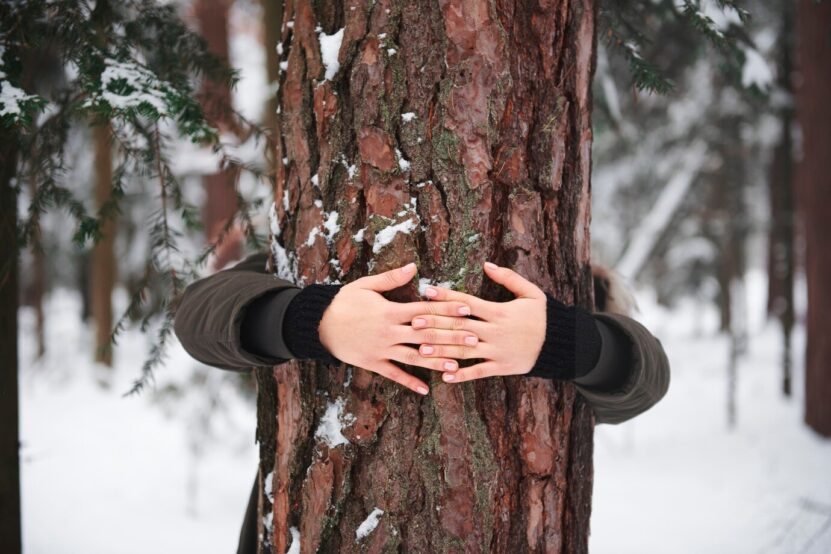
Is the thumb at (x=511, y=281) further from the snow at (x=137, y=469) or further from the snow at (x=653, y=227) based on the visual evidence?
the snow at (x=653, y=227)

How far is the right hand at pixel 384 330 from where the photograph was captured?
1254 millimetres

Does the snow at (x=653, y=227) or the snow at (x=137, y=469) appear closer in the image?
the snow at (x=137, y=469)

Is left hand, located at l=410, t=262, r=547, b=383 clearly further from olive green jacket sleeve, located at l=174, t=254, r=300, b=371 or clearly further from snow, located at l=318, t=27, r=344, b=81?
snow, located at l=318, t=27, r=344, b=81

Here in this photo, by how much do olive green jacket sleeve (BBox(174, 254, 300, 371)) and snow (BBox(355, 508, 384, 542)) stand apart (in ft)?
1.46

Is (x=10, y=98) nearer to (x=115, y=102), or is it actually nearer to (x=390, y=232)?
(x=115, y=102)

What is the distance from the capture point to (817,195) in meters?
6.12

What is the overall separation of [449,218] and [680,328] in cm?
2260

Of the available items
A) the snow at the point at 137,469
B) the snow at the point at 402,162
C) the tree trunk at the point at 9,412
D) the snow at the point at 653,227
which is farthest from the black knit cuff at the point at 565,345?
the snow at the point at 653,227

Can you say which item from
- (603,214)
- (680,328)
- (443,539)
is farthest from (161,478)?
(680,328)

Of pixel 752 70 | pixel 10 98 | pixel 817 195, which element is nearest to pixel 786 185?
pixel 817 195

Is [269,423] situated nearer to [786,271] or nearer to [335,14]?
[335,14]

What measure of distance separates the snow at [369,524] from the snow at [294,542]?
0.20 metres

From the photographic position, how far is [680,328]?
21375 mm

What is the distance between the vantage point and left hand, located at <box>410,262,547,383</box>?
1256 millimetres
